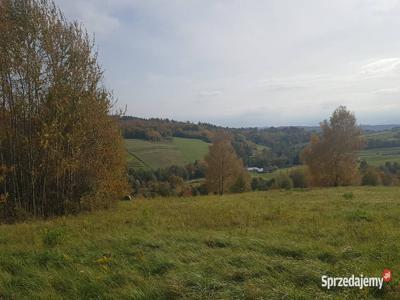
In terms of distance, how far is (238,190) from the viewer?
142 feet

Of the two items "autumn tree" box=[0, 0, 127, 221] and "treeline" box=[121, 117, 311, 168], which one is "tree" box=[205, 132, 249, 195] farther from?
"autumn tree" box=[0, 0, 127, 221]

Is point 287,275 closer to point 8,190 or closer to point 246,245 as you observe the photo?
point 246,245

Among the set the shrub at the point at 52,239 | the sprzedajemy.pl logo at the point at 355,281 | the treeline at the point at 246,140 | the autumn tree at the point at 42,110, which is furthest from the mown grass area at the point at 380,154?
the shrub at the point at 52,239

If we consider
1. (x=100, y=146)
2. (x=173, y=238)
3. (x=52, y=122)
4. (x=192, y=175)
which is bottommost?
(x=192, y=175)

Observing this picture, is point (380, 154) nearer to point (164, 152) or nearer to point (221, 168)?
point (164, 152)

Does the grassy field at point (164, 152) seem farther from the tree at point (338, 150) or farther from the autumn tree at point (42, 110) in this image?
the autumn tree at point (42, 110)

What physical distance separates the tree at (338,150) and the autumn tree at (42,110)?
30.8 meters

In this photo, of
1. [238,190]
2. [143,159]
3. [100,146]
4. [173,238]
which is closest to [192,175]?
[143,159]

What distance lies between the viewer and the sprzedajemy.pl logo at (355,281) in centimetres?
515

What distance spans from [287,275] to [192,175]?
224 ft

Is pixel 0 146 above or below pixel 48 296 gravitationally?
above

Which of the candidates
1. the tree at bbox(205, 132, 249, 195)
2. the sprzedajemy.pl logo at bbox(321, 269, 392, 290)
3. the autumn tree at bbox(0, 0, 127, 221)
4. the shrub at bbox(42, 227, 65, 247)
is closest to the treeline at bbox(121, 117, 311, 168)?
the tree at bbox(205, 132, 249, 195)

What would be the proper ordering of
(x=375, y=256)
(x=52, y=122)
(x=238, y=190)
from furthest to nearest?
(x=238, y=190) < (x=52, y=122) < (x=375, y=256)

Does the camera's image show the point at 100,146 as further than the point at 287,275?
Yes
